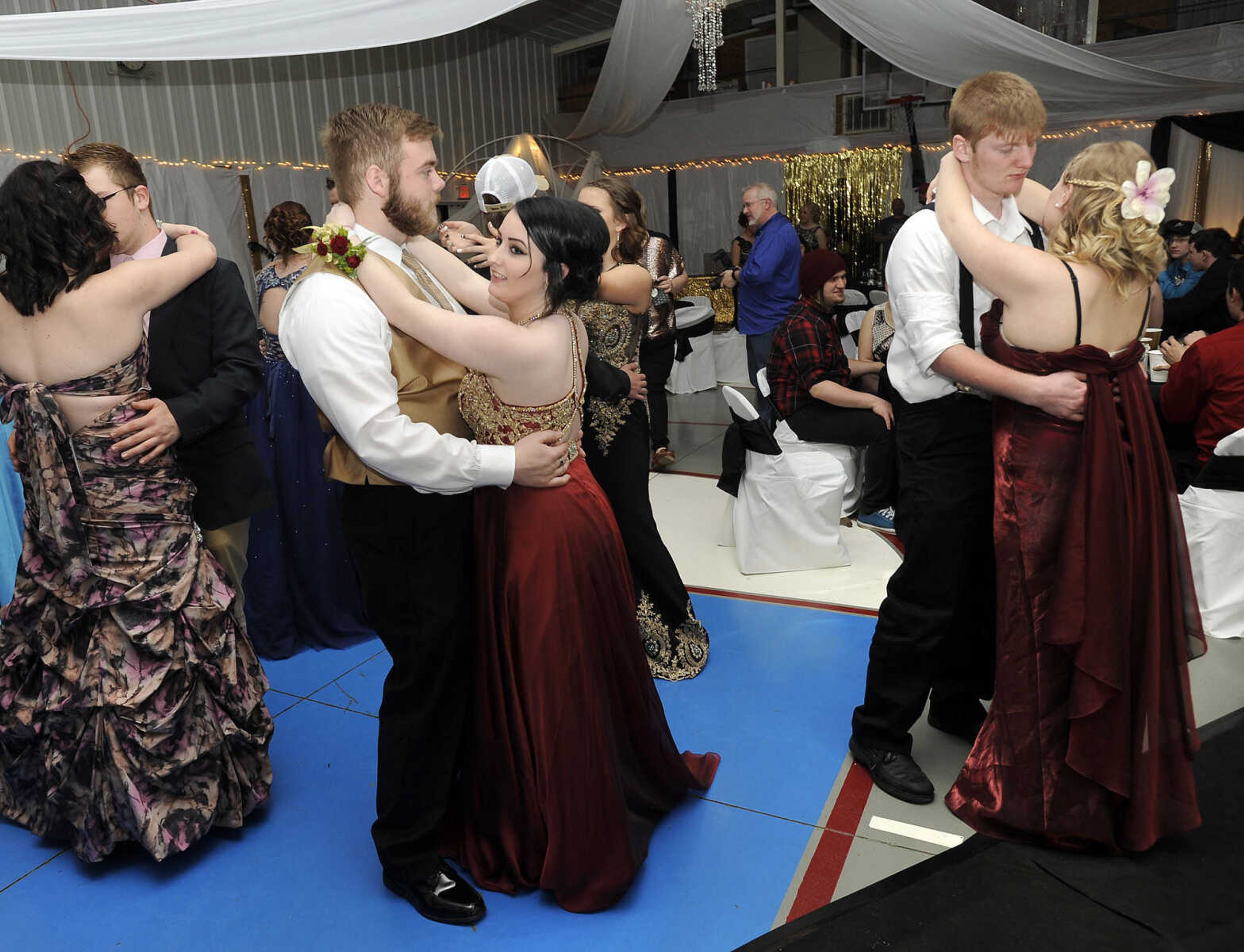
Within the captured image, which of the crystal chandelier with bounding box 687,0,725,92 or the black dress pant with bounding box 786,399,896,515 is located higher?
the crystal chandelier with bounding box 687,0,725,92

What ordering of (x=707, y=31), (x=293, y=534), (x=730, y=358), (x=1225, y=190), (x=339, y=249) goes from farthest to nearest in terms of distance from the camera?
(x=730, y=358), (x=1225, y=190), (x=707, y=31), (x=293, y=534), (x=339, y=249)

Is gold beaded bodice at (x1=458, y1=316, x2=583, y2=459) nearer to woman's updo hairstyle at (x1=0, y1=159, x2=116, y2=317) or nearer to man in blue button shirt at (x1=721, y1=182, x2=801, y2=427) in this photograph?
woman's updo hairstyle at (x1=0, y1=159, x2=116, y2=317)

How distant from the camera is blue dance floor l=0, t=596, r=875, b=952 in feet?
6.29

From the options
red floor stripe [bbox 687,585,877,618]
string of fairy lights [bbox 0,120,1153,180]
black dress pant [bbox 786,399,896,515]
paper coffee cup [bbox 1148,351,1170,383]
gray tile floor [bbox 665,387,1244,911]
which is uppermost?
string of fairy lights [bbox 0,120,1153,180]

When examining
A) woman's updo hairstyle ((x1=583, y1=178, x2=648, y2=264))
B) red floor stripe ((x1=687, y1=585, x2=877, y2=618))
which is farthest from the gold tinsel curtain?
woman's updo hairstyle ((x1=583, y1=178, x2=648, y2=264))

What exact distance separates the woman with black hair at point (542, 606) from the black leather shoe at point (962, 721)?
98 centimetres

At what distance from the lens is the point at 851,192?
10344mm

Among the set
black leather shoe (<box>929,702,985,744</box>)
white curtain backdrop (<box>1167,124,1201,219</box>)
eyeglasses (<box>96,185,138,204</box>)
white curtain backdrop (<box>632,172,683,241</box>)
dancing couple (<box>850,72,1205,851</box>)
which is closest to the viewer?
dancing couple (<box>850,72,1205,851</box>)

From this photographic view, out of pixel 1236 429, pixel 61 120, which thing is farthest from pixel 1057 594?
pixel 61 120

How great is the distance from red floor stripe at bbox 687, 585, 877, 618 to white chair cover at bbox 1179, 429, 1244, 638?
3.69ft

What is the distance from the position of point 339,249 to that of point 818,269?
2.64m

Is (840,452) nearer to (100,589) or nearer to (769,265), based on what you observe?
(769,265)

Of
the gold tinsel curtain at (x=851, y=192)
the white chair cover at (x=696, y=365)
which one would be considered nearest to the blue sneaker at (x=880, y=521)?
the white chair cover at (x=696, y=365)

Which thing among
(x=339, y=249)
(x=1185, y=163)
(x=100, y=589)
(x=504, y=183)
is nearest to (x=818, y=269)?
(x=504, y=183)
